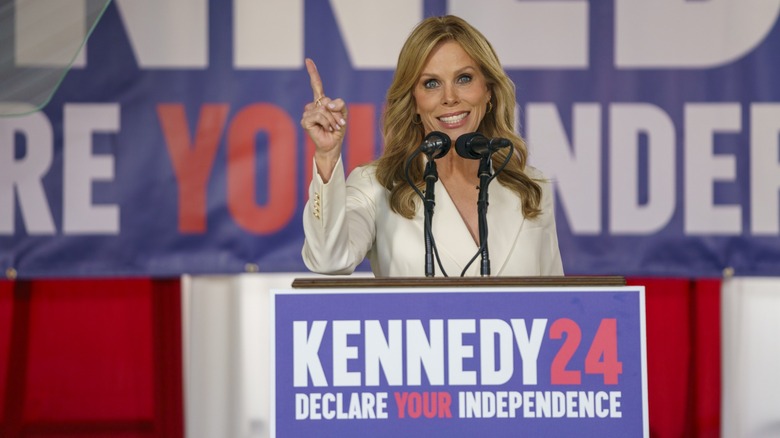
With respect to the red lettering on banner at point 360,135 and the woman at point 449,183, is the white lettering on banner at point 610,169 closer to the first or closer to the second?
the red lettering on banner at point 360,135

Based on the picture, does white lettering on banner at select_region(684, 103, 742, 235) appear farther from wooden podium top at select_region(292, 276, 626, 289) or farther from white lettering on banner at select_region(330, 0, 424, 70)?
wooden podium top at select_region(292, 276, 626, 289)

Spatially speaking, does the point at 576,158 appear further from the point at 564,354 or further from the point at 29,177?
the point at 564,354

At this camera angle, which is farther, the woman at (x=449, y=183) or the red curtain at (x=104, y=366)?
the red curtain at (x=104, y=366)

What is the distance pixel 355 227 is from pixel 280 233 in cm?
136

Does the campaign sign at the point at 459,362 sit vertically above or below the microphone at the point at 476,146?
below

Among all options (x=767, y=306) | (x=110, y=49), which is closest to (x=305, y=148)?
(x=110, y=49)

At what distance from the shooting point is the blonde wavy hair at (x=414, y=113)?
223cm

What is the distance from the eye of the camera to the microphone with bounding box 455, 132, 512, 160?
5.98ft

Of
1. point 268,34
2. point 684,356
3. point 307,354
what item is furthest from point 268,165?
point 307,354

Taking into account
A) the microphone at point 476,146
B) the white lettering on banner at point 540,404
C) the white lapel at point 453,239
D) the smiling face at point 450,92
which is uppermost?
the smiling face at point 450,92

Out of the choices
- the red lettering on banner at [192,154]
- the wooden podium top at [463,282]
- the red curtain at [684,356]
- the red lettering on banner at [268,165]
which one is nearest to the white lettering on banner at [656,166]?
the red curtain at [684,356]

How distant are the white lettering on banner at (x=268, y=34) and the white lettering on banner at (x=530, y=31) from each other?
418mm

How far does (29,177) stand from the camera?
11.3 ft

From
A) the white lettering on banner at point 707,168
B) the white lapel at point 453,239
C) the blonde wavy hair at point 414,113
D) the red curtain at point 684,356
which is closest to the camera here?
the white lapel at point 453,239
